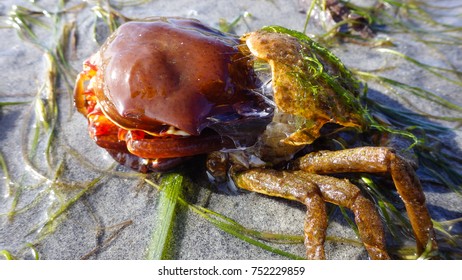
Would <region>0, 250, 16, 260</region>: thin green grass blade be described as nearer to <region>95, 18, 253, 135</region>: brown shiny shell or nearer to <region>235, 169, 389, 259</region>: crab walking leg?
<region>95, 18, 253, 135</region>: brown shiny shell

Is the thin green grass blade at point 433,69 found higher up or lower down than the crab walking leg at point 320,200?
higher up

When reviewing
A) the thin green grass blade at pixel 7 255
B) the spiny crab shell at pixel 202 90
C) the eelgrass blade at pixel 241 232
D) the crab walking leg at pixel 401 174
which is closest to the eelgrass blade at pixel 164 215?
the eelgrass blade at pixel 241 232

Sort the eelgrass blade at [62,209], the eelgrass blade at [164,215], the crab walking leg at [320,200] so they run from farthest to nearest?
1. the eelgrass blade at [62,209]
2. the eelgrass blade at [164,215]
3. the crab walking leg at [320,200]

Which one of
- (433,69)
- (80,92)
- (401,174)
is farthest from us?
(433,69)

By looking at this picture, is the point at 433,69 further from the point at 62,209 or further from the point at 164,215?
the point at 62,209

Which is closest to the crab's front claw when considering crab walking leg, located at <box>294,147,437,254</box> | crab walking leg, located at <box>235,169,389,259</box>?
crab walking leg, located at <box>235,169,389,259</box>

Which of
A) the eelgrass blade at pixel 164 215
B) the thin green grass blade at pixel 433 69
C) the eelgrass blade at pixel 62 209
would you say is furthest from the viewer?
the thin green grass blade at pixel 433 69

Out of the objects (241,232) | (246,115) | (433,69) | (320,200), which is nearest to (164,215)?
(241,232)

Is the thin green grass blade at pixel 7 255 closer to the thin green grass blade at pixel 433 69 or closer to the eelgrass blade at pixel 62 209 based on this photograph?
the eelgrass blade at pixel 62 209
